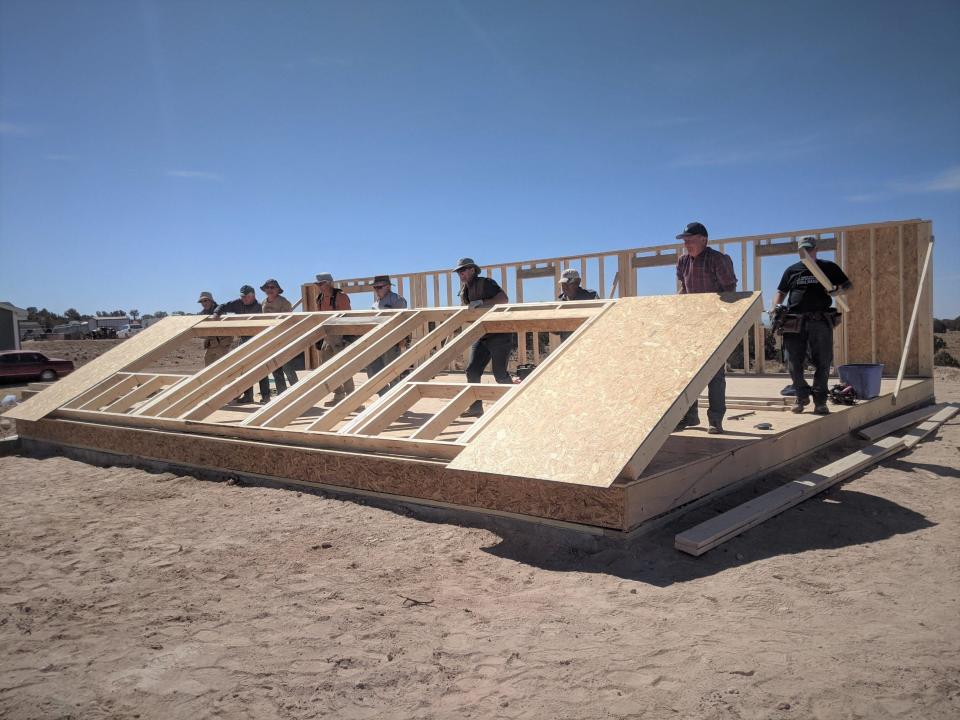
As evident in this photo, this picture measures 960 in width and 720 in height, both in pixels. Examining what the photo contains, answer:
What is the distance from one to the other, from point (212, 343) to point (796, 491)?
266 inches

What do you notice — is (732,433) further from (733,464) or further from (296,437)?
(296,437)

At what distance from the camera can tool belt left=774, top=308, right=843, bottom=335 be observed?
5.45 metres

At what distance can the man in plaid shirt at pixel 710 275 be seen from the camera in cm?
497

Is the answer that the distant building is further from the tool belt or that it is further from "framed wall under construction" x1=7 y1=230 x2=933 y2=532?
the tool belt

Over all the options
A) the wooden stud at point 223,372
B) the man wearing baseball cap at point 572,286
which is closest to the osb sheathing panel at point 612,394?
the man wearing baseball cap at point 572,286

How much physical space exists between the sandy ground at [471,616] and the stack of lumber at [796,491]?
0.08m

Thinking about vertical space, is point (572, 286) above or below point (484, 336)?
above

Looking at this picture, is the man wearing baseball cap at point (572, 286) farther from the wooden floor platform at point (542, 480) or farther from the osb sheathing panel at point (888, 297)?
the osb sheathing panel at point (888, 297)

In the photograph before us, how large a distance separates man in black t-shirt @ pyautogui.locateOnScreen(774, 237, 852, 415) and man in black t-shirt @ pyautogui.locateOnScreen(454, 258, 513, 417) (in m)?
2.29

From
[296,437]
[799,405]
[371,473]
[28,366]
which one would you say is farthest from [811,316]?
[28,366]

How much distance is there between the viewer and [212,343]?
27.3ft

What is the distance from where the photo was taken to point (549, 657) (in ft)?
Answer: 8.21

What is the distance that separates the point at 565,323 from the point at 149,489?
11.6 ft

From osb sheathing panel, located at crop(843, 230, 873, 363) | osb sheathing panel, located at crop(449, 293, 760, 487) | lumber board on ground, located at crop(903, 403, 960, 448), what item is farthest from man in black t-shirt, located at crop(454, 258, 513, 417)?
osb sheathing panel, located at crop(843, 230, 873, 363)
